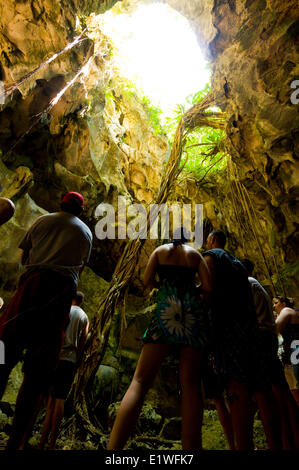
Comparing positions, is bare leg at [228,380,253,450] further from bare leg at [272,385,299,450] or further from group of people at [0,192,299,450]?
bare leg at [272,385,299,450]

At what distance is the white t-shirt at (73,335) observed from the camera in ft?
7.83

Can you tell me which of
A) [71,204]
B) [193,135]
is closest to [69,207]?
[71,204]

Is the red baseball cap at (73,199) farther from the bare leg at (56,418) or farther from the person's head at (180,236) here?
the bare leg at (56,418)

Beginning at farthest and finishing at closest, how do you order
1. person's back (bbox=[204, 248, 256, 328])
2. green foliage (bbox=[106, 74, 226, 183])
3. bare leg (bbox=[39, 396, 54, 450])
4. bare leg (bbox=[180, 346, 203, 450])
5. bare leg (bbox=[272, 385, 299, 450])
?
green foliage (bbox=[106, 74, 226, 183]), bare leg (bbox=[39, 396, 54, 450]), bare leg (bbox=[272, 385, 299, 450]), person's back (bbox=[204, 248, 256, 328]), bare leg (bbox=[180, 346, 203, 450])

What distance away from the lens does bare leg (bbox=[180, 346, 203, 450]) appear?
128 cm

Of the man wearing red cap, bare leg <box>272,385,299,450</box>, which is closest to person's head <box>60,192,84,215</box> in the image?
the man wearing red cap

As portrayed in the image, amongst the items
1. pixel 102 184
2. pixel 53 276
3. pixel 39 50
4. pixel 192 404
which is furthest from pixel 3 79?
pixel 192 404

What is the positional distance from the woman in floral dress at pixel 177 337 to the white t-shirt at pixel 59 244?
20.6 inches

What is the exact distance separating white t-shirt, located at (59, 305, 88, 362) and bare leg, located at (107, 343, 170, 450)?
1.21m

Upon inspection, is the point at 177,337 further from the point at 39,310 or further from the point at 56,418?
the point at 56,418

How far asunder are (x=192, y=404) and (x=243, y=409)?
1.22ft

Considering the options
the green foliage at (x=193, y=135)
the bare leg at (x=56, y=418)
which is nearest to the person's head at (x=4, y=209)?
the bare leg at (x=56, y=418)

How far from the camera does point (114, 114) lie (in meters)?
5.97

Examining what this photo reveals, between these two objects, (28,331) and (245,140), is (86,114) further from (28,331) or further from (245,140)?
(28,331)
